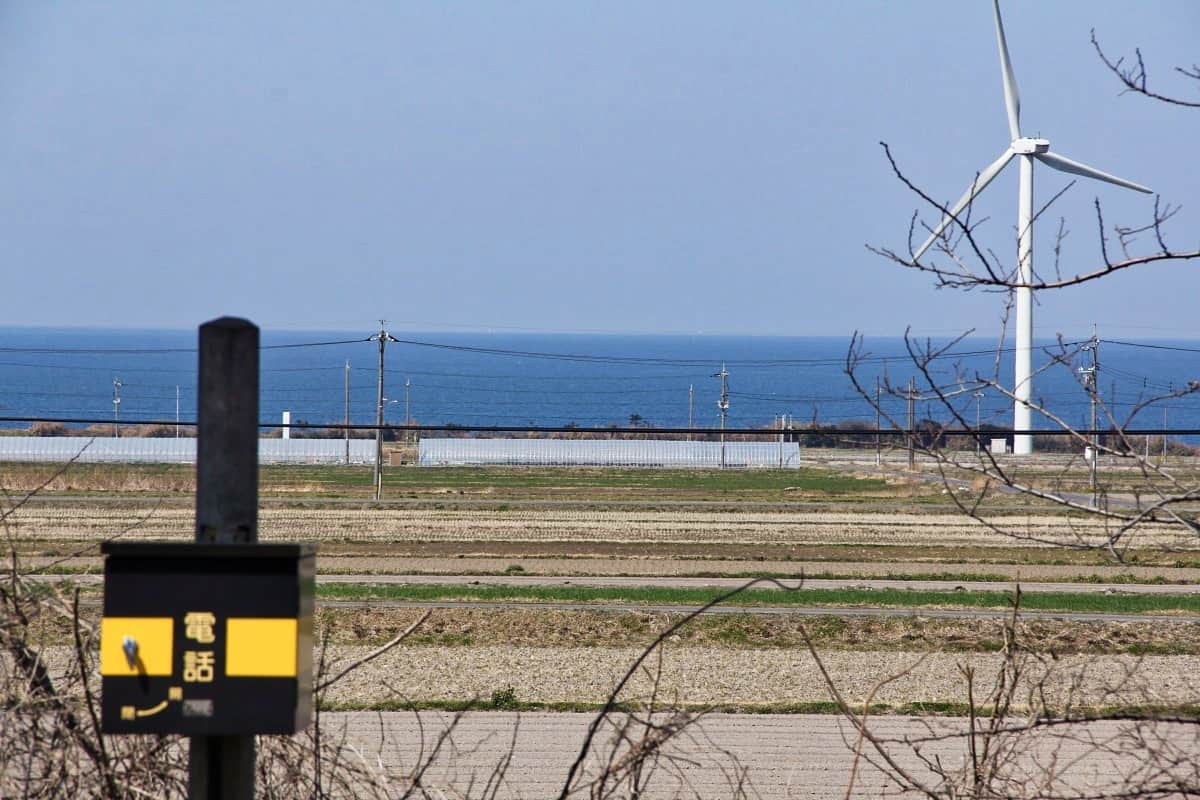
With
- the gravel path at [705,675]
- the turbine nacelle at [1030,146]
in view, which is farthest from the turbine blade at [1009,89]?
the gravel path at [705,675]

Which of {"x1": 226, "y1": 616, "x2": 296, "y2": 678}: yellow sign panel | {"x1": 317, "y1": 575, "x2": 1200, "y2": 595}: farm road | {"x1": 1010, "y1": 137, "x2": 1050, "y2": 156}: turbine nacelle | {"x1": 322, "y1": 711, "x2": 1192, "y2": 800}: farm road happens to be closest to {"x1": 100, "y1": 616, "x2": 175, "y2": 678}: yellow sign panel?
{"x1": 226, "y1": 616, "x2": 296, "y2": 678}: yellow sign panel

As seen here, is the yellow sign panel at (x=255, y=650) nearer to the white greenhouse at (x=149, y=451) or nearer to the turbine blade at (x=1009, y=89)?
the turbine blade at (x=1009, y=89)

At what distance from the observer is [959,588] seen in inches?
725

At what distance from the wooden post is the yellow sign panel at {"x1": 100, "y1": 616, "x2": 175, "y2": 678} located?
207mm

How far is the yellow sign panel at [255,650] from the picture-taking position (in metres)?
2.55

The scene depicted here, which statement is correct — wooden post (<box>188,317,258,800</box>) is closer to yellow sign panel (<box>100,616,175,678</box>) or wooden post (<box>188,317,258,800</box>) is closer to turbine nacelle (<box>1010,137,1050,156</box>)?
yellow sign panel (<box>100,616,175,678</box>)

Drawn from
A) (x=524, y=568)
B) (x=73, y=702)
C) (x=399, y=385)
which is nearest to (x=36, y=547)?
(x=524, y=568)

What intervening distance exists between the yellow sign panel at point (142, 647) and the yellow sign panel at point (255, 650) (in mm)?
125

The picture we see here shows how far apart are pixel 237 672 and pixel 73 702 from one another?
66.3 inches

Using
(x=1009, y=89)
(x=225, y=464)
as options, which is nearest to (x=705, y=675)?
(x=225, y=464)

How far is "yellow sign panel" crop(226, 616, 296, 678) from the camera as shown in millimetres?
2547

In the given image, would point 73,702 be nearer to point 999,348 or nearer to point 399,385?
point 999,348

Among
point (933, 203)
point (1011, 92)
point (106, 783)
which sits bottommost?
Result: point (106, 783)

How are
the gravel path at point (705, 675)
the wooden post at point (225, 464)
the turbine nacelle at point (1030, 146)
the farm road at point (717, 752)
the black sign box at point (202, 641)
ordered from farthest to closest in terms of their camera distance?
1. the turbine nacelle at point (1030, 146)
2. the gravel path at point (705, 675)
3. the farm road at point (717, 752)
4. the wooden post at point (225, 464)
5. the black sign box at point (202, 641)
